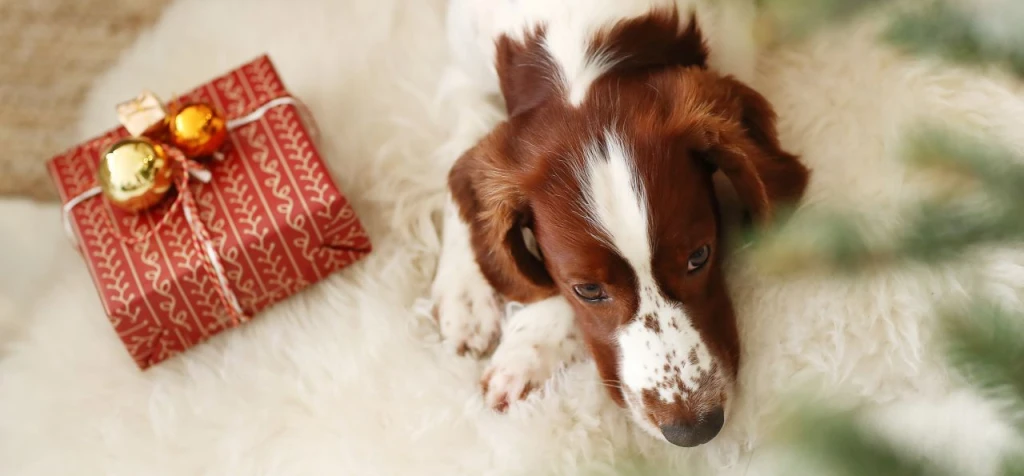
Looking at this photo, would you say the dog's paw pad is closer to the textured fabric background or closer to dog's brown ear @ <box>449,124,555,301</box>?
dog's brown ear @ <box>449,124,555,301</box>

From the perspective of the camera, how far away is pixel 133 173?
1.52 m

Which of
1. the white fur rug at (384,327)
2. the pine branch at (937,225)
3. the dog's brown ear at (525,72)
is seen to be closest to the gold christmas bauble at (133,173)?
the white fur rug at (384,327)

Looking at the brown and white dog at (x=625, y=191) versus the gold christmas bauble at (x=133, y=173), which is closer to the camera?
the brown and white dog at (x=625, y=191)

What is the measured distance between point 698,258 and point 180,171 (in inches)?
39.8

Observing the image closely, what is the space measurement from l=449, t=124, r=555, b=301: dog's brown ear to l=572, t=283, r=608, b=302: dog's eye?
0.48 feet

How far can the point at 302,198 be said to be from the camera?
157 cm

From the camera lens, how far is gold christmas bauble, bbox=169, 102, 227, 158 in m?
1.59

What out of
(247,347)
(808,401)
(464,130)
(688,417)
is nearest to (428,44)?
(464,130)

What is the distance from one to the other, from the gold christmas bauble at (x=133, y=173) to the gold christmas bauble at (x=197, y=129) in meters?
0.05

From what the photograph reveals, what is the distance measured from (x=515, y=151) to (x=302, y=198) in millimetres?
453

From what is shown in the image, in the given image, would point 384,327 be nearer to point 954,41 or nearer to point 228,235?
point 228,235

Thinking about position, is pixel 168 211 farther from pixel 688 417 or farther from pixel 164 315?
pixel 688 417

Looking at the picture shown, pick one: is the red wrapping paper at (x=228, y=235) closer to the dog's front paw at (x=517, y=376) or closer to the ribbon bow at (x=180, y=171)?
the ribbon bow at (x=180, y=171)

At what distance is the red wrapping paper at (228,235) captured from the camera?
1.55m
